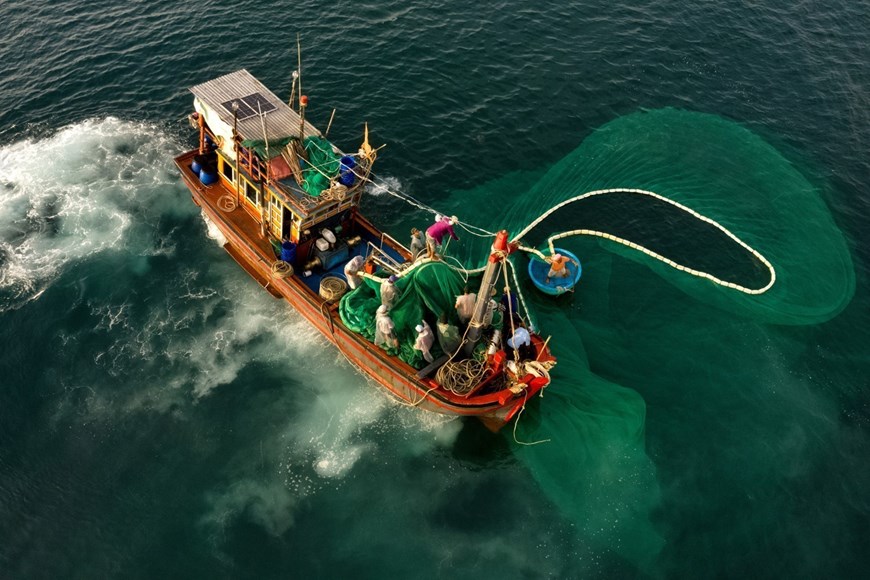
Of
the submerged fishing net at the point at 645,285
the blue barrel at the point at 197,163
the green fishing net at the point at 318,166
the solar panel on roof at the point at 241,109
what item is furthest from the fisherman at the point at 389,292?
the blue barrel at the point at 197,163

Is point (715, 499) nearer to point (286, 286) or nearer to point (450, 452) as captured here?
point (450, 452)

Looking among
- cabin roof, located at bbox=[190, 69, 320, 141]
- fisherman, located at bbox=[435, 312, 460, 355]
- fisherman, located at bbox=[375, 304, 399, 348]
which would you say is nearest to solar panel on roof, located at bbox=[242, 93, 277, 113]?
cabin roof, located at bbox=[190, 69, 320, 141]

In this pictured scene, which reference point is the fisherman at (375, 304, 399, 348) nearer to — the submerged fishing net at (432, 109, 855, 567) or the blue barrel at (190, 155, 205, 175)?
the submerged fishing net at (432, 109, 855, 567)

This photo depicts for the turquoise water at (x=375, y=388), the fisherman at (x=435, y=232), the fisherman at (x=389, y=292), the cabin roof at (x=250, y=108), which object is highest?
the cabin roof at (x=250, y=108)

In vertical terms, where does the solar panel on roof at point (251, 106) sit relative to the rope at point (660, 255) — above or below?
above

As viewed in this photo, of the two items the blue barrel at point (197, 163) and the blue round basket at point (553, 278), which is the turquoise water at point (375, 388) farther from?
the blue barrel at point (197, 163)

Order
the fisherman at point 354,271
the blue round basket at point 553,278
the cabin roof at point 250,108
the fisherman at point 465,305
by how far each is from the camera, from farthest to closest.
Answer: the blue round basket at point 553,278 → the cabin roof at point 250,108 → the fisherman at point 354,271 → the fisherman at point 465,305

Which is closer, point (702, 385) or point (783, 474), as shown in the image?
point (783, 474)

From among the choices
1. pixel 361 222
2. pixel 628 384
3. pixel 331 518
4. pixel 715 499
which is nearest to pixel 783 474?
pixel 715 499
